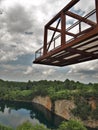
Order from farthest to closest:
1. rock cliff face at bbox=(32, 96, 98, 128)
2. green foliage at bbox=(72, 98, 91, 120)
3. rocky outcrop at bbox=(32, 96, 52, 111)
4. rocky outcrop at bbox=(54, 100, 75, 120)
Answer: rocky outcrop at bbox=(32, 96, 52, 111)
rocky outcrop at bbox=(54, 100, 75, 120)
green foliage at bbox=(72, 98, 91, 120)
rock cliff face at bbox=(32, 96, 98, 128)

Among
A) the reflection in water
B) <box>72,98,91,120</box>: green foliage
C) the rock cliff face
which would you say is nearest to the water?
the reflection in water

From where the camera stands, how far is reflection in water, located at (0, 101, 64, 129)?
87.2 m

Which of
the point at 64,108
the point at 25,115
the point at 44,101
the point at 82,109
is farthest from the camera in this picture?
the point at 44,101

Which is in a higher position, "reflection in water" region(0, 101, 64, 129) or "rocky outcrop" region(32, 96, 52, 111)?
"rocky outcrop" region(32, 96, 52, 111)

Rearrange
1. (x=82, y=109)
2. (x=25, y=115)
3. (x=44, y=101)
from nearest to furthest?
(x=82, y=109) < (x=25, y=115) < (x=44, y=101)

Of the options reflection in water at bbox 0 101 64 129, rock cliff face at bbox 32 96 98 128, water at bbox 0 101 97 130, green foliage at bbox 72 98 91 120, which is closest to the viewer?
rock cliff face at bbox 32 96 98 128

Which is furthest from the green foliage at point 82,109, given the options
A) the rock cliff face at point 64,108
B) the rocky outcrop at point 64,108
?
the rocky outcrop at point 64,108

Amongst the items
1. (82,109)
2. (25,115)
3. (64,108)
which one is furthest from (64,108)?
(25,115)

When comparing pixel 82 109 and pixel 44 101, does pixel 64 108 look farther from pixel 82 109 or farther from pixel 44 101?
pixel 44 101

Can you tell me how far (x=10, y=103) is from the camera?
433 feet

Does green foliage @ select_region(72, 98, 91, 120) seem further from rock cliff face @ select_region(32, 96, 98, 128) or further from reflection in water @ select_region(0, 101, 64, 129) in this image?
reflection in water @ select_region(0, 101, 64, 129)

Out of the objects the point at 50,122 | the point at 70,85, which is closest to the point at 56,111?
the point at 50,122

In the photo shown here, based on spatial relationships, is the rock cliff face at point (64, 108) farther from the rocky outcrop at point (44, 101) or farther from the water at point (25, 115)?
the water at point (25, 115)

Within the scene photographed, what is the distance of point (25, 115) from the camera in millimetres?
106562
